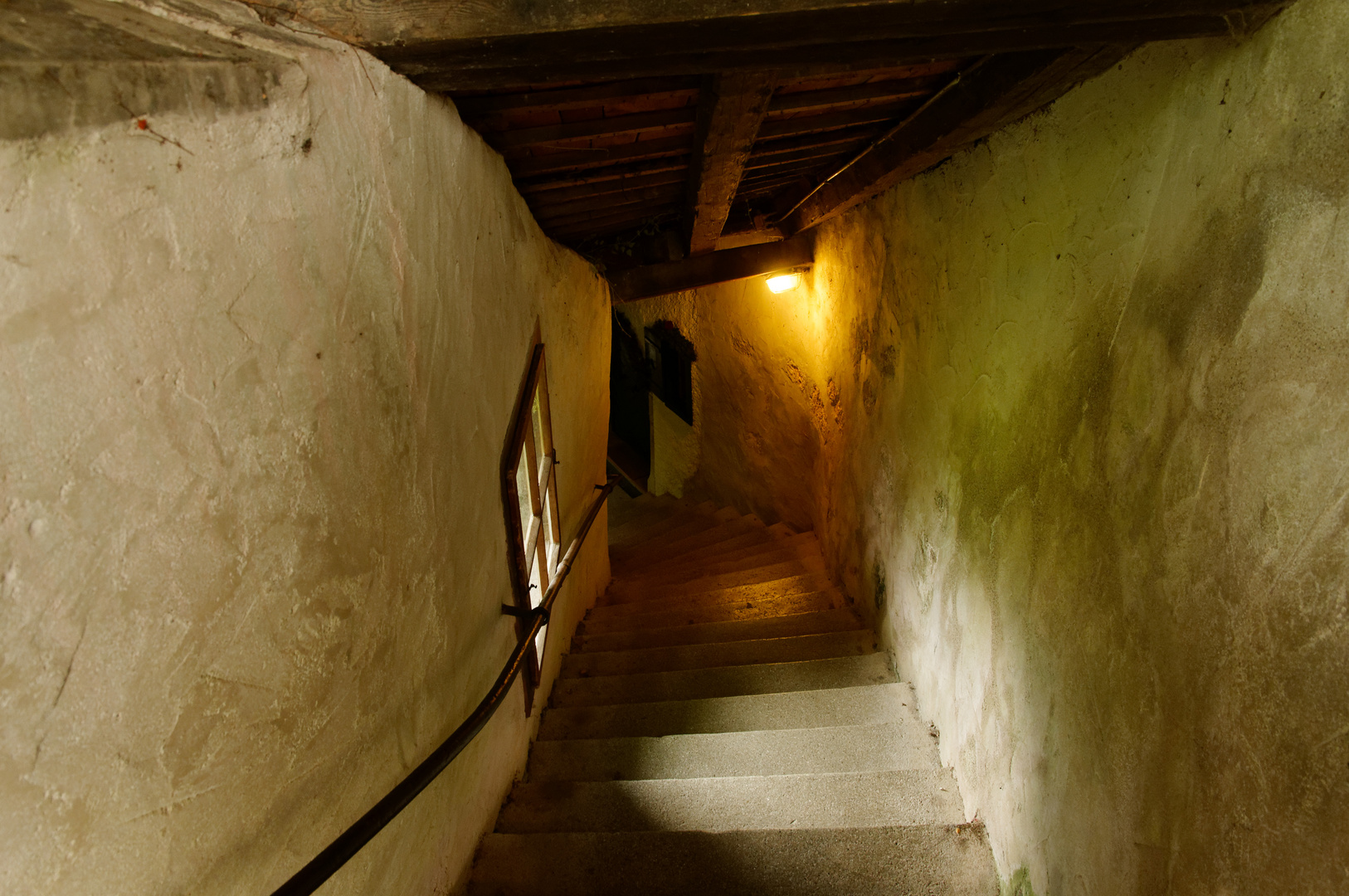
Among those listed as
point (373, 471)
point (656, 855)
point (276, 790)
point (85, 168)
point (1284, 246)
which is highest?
point (85, 168)

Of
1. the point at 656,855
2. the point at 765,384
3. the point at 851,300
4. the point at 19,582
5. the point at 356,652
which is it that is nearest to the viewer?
the point at 19,582

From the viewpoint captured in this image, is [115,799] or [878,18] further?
[878,18]

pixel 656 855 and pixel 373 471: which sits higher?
pixel 373 471

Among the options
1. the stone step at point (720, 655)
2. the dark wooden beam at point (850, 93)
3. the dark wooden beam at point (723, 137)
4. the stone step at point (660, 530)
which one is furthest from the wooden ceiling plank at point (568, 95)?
the stone step at point (660, 530)

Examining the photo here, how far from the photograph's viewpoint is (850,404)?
418 cm

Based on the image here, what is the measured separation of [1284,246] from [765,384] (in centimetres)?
527

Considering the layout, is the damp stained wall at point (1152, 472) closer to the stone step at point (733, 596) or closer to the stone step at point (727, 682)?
the stone step at point (727, 682)

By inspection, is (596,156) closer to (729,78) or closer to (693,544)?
(729,78)

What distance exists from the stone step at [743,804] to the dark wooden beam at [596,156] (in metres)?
2.28

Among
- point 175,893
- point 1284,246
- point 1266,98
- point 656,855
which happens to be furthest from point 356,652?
point 1266,98

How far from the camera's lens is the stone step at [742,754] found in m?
2.79

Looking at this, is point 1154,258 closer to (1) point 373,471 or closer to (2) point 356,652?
(1) point 373,471

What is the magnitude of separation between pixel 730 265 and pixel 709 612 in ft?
7.53

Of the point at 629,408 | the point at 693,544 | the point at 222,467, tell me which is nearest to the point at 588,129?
the point at 222,467
